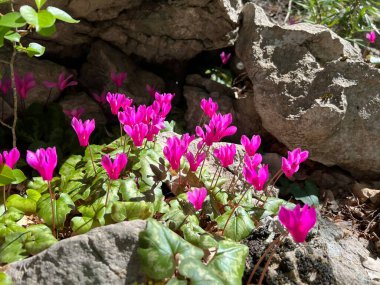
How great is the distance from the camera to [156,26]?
163 inches

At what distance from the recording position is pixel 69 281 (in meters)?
1.97

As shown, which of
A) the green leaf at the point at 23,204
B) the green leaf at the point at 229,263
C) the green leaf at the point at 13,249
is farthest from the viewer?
the green leaf at the point at 23,204

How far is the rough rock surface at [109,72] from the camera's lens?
14.0ft

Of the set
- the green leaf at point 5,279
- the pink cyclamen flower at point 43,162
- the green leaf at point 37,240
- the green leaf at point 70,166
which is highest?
the pink cyclamen flower at point 43,162

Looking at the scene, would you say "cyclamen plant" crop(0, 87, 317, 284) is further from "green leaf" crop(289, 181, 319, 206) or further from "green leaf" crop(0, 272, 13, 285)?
"green leaf" crop(289, 181, 319, 206)

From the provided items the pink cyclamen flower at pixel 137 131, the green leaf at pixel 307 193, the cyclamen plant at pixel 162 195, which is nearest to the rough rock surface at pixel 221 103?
the green leaf at pixel 307 193

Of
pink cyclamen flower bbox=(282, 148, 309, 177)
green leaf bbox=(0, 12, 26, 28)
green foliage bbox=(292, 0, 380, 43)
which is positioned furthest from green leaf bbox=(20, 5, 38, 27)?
green foliage bbox=(292, 0, 380, 43)

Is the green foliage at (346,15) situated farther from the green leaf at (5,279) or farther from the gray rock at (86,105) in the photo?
the green leaf at (5,279)

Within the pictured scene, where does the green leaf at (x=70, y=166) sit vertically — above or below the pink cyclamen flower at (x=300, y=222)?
below

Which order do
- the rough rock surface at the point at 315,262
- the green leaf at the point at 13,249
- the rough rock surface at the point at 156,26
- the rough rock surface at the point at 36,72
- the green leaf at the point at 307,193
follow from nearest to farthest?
the green leaf at the point at 13,249
the rough rock surface at the point at 315,262
the green leaf at the point at 307,193
the rough rock surface at the point at 36,72
the rough rock surface at the point at 156,26

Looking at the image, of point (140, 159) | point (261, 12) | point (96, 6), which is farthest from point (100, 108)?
point (261, 12)

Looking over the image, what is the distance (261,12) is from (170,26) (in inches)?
36.9

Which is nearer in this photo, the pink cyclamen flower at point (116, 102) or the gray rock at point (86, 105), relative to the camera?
the pink cyclamen flower at point (116, 102)

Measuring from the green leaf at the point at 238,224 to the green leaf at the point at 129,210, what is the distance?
0.51 metres
